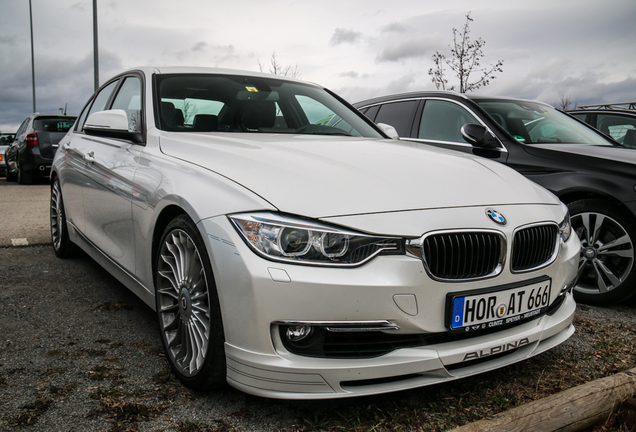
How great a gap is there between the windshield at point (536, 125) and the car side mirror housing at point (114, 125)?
3037 mm

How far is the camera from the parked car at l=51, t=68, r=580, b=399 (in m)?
1.94

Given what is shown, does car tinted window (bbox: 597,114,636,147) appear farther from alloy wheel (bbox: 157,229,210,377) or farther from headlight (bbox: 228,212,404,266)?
alloy wheel (bbox: 157,229,210,377)

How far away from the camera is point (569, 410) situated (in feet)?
6.44

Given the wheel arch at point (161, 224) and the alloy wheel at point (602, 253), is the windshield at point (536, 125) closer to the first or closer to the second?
the alloy wheel at point (602, 253)

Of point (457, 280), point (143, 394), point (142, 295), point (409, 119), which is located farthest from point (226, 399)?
point (409, 119)

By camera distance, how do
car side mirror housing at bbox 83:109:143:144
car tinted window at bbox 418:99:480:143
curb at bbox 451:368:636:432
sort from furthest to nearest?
car tinted window at bbox 418:99:480:143
car side mirror housing at bbox 83:109:143:144
curb at bbox 451:368:636:432

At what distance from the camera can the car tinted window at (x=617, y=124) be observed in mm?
6957

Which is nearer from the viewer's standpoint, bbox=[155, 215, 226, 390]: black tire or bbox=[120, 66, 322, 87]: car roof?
bbox=[155, 215, 226, 390]: black tire

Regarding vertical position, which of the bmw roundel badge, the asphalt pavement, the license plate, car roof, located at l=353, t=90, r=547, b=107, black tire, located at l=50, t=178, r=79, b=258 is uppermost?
car roof, located at l=353, t=90, r=547, b=107

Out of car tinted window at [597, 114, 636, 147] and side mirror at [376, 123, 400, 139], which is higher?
car tinted window at [597, 114, 636, 147]

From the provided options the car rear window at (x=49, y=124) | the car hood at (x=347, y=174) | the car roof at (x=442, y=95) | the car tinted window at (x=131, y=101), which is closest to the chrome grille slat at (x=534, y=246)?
the car hood at (x=347, y=174)

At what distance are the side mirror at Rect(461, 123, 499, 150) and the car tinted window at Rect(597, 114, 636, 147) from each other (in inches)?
132

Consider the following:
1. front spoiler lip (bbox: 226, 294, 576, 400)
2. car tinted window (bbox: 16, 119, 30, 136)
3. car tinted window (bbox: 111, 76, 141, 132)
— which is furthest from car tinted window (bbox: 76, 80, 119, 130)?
car tinted window (bbox: 16, 119, 30, 136)

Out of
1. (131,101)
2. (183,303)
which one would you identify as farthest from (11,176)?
(183,303)
